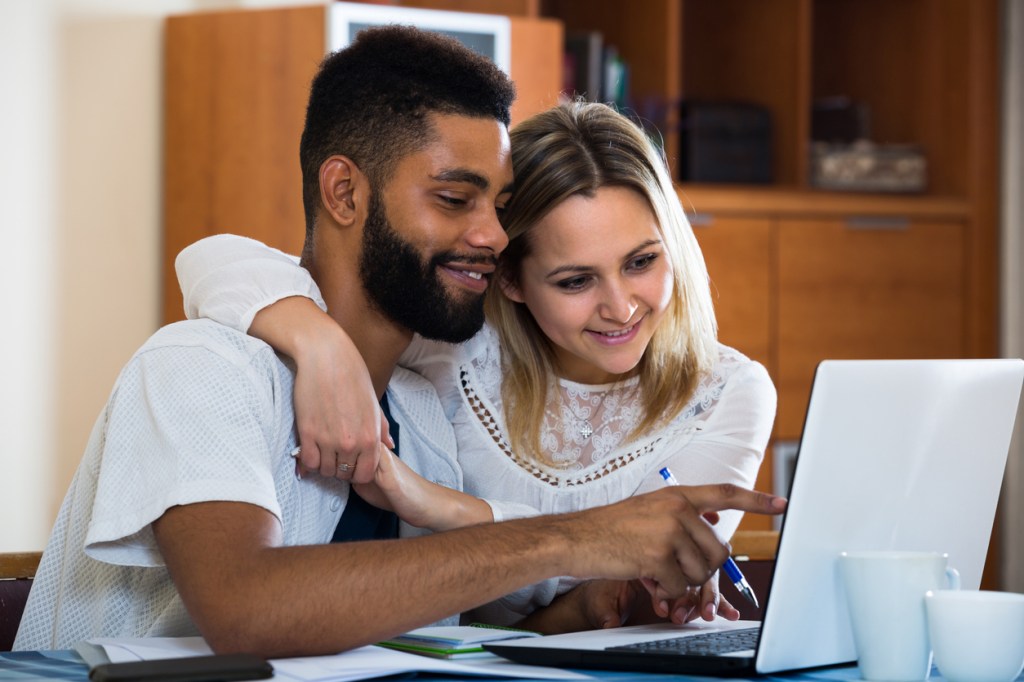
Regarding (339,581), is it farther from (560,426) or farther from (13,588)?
(560,426)

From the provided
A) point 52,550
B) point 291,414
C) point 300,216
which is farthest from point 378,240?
point 300,216

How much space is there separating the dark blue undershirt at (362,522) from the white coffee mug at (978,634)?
2.22ft

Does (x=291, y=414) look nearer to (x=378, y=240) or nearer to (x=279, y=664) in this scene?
(x=378, y=240)

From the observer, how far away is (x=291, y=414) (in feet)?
4.32

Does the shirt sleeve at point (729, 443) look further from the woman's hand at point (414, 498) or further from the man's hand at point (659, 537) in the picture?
the man's hand at point (659, 537)

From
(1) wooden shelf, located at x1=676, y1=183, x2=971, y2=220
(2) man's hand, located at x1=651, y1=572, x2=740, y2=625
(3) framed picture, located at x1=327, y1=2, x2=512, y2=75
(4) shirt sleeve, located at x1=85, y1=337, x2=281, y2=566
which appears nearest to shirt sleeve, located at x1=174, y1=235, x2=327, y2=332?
(4) shirt sleeve, located at x1=85, y1=337, x2=281, y2=566

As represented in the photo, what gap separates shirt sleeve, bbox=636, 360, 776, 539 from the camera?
1.54 metres

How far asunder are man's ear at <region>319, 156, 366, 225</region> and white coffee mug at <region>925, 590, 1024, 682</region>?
0.79 m

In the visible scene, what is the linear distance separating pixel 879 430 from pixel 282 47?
2376 millimetres

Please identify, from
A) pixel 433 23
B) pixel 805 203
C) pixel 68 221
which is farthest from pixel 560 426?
pixel 805 203

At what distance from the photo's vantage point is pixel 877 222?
3.64m

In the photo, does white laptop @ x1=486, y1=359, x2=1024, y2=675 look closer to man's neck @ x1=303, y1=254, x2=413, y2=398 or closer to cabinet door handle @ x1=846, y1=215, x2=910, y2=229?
man's neck @ x1=303, y1=254, x2=413, y2=398

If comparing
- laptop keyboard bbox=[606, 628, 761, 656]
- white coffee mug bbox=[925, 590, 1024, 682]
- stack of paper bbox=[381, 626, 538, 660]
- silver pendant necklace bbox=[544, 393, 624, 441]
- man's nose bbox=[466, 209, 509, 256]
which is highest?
man's nose bbox=[466, 209, 509, 256]

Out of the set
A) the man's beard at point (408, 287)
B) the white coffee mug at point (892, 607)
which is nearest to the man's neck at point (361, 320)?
the man's beard at point (408, 287)
